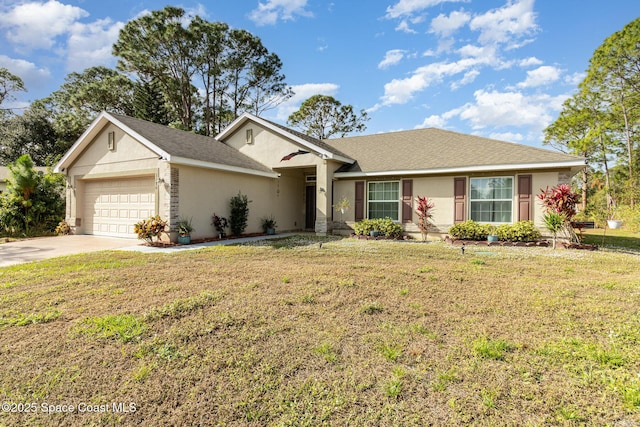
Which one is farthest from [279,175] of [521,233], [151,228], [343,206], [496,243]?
[521,233]

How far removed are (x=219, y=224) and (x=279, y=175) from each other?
4.22 metres

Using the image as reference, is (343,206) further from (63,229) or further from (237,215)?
(63,229)

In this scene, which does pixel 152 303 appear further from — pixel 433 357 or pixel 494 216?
pixel 494 216

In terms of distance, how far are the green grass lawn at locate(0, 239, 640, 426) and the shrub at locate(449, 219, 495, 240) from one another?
5227 millimetres

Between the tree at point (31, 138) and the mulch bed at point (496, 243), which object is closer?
the mulch bed at point (496, 243)

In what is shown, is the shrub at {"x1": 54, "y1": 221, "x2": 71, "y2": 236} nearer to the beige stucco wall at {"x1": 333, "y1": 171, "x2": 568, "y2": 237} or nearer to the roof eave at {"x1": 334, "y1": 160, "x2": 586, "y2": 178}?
the roof eave at {"x1": 334, "y1": 160, "x2": 586, "y2": 178}

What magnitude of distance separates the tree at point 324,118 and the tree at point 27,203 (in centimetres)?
2385

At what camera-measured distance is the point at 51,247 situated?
9.94 m

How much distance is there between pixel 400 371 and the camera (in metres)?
2.91

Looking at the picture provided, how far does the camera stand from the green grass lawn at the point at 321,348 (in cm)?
242

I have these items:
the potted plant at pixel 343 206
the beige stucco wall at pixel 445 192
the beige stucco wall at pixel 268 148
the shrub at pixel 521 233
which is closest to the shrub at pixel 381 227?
the beige stucco wall at pixel 445 192

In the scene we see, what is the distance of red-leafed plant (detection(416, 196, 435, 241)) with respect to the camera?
1205 centimetres

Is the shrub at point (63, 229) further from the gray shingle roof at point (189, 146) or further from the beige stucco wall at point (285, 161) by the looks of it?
the beige stucco wall at point (285, 161)

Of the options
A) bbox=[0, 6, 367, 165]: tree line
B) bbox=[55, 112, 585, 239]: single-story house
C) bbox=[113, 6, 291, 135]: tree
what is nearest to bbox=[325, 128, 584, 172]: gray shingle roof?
bbox=[55, 112, 585, 239]: single-story house
